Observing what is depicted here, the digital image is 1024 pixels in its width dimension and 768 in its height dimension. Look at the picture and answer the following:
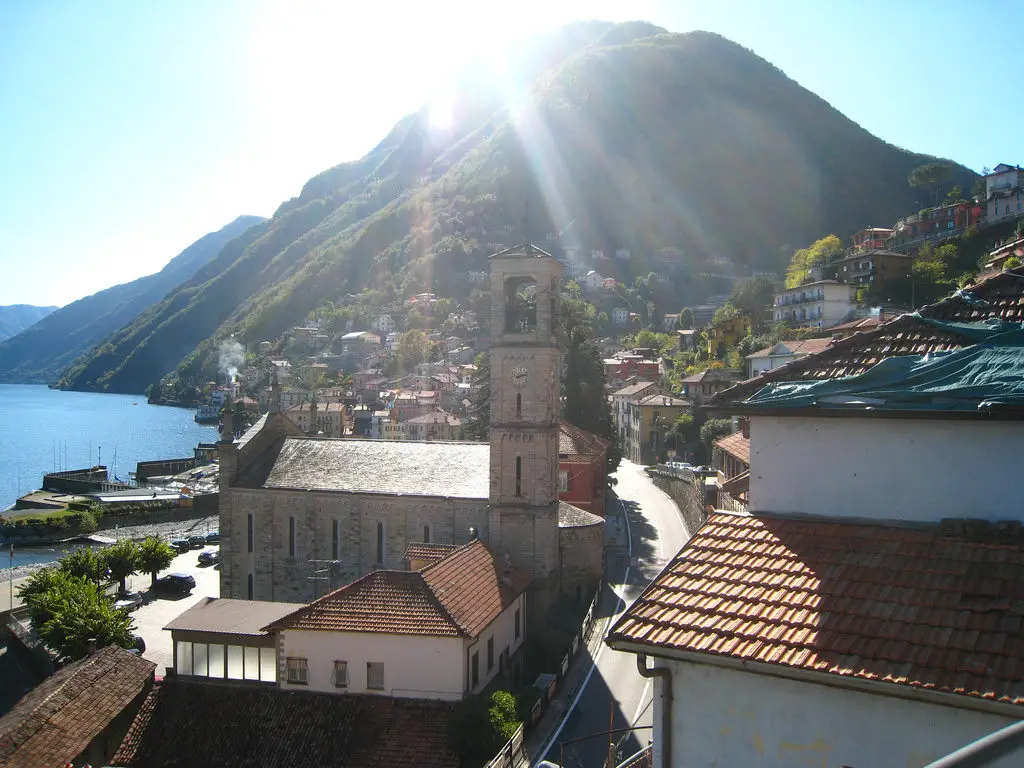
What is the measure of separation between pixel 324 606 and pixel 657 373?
88.7 m

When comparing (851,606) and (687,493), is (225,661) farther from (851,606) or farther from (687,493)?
(687,493)

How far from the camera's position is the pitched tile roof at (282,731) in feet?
67.2

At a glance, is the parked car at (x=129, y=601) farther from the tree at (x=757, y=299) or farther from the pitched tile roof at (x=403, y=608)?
the tree at (x=757, y=299)

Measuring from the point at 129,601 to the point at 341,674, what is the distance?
24.3 metres

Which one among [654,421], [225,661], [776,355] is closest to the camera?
[225,661]

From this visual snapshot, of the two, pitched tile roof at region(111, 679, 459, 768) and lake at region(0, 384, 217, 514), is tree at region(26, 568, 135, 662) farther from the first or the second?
lake at region(0, 384, 217, 514)

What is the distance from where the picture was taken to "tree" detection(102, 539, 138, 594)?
4150 centimetres

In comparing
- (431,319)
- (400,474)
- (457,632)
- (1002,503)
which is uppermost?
(431,319)

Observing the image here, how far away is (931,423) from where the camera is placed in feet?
25.1

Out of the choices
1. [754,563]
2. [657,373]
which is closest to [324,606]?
[754,563]

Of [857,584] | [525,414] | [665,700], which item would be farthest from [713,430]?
[665,700]

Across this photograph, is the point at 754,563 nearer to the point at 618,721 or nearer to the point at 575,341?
the point at 618,721

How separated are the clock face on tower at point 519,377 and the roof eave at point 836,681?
23952 mm

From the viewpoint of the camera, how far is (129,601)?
134ft
